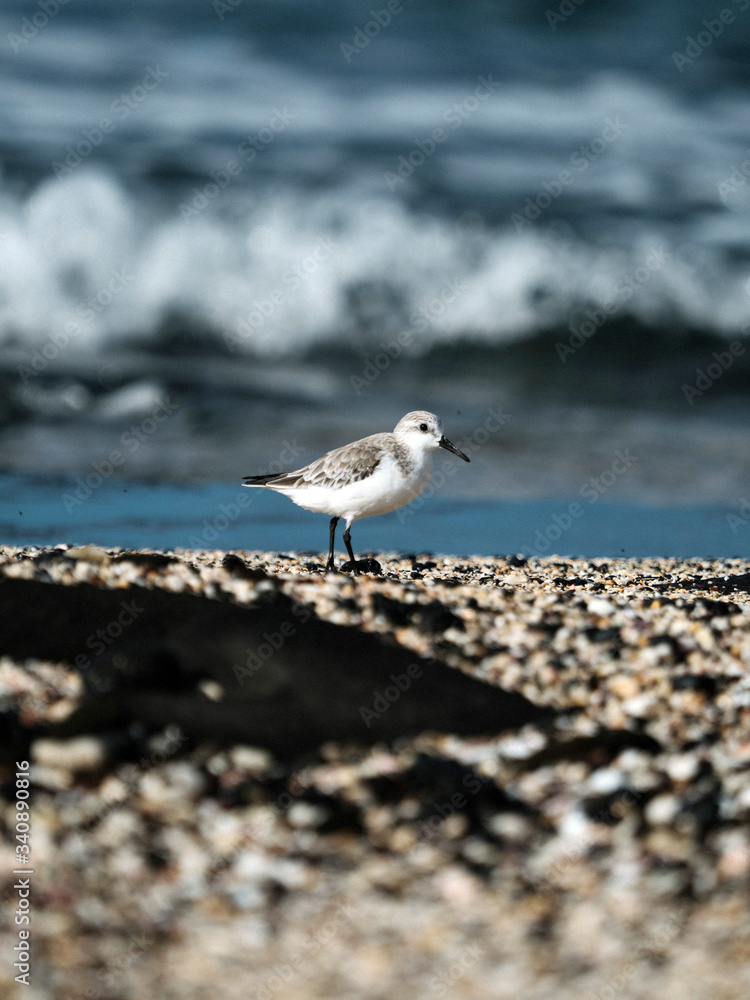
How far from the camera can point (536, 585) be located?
9.01 metres

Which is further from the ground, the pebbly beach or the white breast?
the white breast

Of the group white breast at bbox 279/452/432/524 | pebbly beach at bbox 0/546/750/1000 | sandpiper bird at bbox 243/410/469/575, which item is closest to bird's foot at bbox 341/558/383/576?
sandpiper bird at bbox 243/410/469/575

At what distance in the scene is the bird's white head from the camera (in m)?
9.17

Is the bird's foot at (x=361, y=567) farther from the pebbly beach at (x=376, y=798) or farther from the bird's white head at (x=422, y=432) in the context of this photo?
the pebbly beach at (x=376, y=798)

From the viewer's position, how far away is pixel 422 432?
30.2ft

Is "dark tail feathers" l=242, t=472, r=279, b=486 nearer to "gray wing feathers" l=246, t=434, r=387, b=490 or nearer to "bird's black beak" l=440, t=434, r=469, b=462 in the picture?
"gray wing feathers" l=246, t=434, r=387, b=490

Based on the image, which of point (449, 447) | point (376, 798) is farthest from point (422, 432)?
point (376, 798)

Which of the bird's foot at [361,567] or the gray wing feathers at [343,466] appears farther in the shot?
the bird's foot at [361,567]

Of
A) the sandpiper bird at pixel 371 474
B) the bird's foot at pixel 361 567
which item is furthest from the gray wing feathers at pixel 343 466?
the bird's foot at pixel 361 567

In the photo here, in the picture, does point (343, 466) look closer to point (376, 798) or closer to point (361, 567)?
point (361, 567)

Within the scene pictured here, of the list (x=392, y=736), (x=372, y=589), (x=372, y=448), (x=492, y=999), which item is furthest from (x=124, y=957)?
(x=372, y=448)

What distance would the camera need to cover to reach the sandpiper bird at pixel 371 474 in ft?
29.0

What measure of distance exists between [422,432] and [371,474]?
2.54 feet

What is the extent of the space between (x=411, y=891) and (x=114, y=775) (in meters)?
1.34
